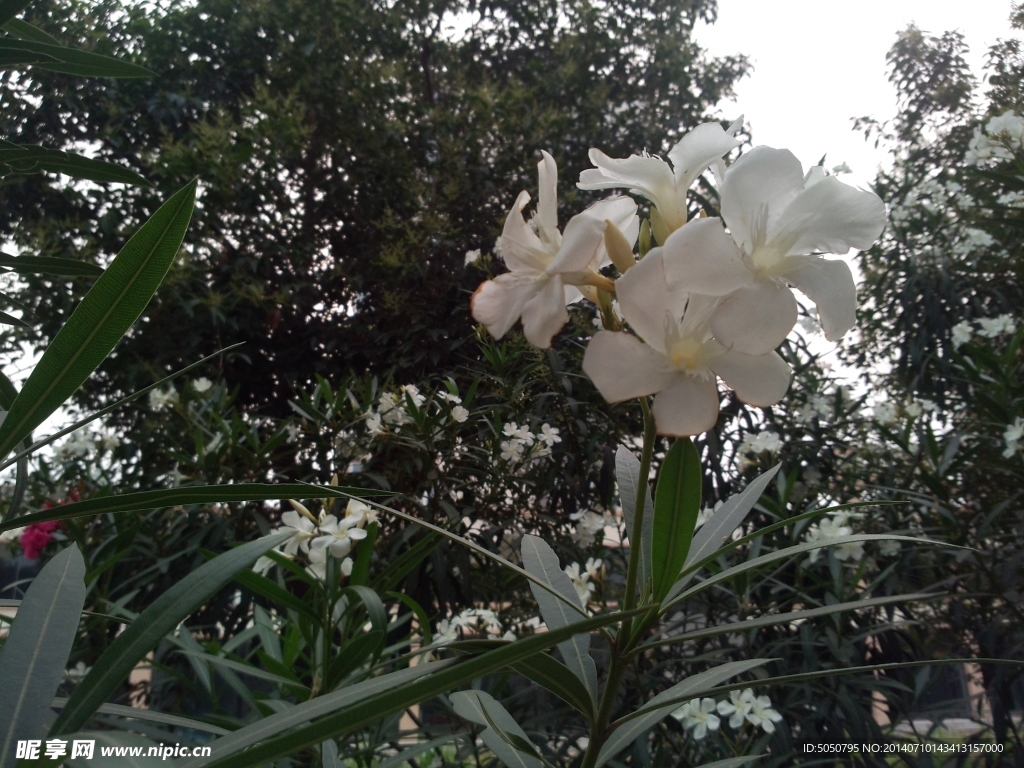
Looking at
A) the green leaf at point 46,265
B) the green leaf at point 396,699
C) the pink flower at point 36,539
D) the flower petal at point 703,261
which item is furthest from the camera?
the pink flower at point 36,539

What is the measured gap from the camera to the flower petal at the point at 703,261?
39 cm

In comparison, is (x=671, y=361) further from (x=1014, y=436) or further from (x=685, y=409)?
(x=1014, y=436)

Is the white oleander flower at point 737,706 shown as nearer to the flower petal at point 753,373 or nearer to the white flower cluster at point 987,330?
the flower petal at point 753,373

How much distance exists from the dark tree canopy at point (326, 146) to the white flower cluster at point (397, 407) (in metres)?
0.54

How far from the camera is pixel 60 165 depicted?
31.3 inches

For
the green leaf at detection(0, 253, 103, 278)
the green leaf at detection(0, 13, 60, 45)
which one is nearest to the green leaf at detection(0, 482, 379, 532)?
the green leaf at detection(0, 253, 103, 278)

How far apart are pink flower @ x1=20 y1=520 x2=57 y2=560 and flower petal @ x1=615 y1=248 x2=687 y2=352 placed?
6.27 ft

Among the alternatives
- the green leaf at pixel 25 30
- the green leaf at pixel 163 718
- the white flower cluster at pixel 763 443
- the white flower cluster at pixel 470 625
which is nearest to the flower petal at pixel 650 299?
the green leaf at pixel 163 718

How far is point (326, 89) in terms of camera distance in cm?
301

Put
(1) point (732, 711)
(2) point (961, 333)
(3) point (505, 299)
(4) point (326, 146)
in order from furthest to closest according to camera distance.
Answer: (4) point (326, 146), (2) point (961, 333), (1) point (732, 711), (3) point (505, 299)

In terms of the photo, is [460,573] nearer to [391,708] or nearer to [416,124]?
[391,708]

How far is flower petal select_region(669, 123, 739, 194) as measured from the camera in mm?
→ 491

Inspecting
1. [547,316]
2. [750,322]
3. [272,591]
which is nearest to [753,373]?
[750,322]

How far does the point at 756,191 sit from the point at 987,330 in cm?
198
